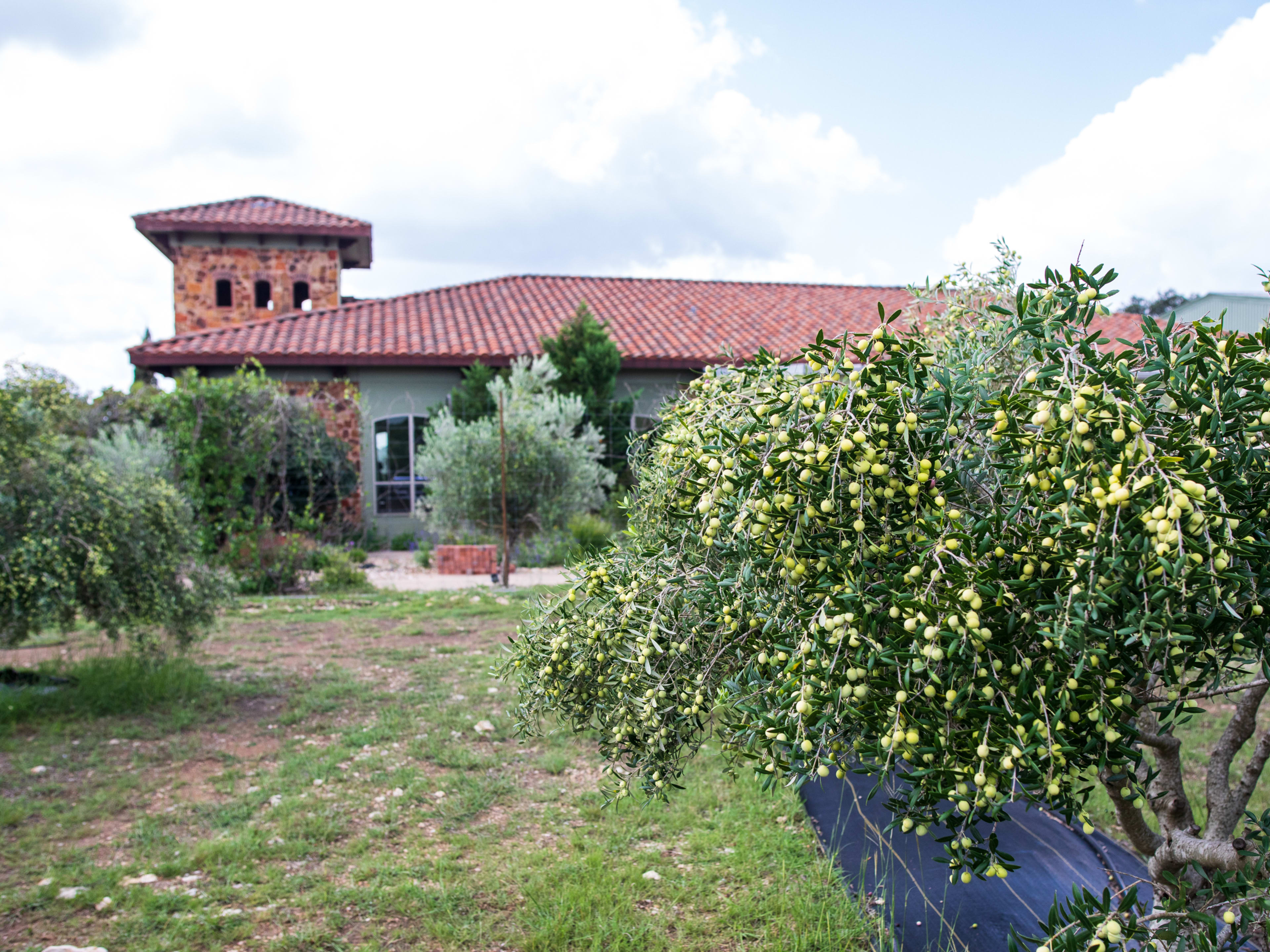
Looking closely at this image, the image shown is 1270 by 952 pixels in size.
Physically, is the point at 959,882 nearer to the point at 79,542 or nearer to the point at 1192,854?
the point at 1192,854

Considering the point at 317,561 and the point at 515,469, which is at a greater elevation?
the point at 515,469

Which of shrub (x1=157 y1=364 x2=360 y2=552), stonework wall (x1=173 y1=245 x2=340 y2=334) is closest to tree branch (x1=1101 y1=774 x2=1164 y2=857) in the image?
shrub (x1=157 y1=364 x2=360 y2=552)

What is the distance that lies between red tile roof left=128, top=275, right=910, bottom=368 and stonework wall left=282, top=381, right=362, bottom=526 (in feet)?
1.34

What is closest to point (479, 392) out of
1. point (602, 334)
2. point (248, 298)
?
point (602, 334)

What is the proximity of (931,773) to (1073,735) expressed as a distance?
0.25 metres

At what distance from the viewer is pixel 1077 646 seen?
1.32m

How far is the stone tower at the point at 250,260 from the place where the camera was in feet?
57.9

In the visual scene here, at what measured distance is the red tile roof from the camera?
13.8 meters

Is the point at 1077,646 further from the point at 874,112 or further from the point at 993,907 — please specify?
the point at 874,112

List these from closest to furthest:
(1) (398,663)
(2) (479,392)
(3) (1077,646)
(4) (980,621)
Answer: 1. (3) (1077,646)
2. (4) (980,621)
3. (1) (398,663)
4. (2) (479,392)

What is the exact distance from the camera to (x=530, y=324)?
52.3 ft

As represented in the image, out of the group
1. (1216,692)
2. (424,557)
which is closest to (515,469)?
(424,557)

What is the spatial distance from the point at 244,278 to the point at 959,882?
1906 cm

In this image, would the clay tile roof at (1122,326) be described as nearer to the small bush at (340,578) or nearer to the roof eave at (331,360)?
the roof eave at (331,360)
